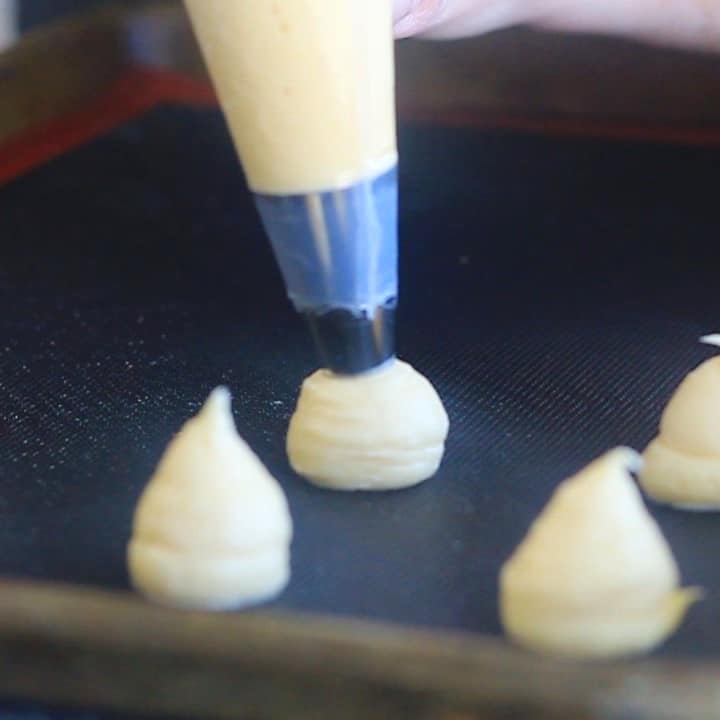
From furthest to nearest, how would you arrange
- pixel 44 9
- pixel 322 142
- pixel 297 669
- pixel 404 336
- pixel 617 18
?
pixel 44 9 → pixel 617 18 → pixel 404 336 → pixel 322 142 → pixel 297 669

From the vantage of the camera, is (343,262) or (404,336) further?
(404,336)

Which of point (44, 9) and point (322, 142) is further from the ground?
point (322, 142)

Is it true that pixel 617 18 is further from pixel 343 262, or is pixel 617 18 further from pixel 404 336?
pixel 343 262

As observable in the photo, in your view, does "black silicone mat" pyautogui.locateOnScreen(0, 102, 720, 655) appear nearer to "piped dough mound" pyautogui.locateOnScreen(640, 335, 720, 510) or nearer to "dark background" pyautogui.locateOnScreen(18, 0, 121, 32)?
"piped dough mound" pyautogui.locateOnScreen(640, 335, 720, 510)

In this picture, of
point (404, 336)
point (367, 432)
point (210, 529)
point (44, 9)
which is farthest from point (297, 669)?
point (44, 9)

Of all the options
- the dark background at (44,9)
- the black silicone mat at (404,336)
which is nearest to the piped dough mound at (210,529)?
the black silicone mat at (404,336)

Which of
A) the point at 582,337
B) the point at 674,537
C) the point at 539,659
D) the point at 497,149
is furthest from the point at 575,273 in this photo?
the point at 539,659

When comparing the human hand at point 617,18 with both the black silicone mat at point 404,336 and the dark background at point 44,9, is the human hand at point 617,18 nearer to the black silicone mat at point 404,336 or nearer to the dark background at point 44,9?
the black silicone mat at point 404,336

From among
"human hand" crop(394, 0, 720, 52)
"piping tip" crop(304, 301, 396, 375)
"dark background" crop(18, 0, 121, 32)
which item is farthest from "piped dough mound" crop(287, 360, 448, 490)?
"dark background" crop(18, 0, 121, 32)
